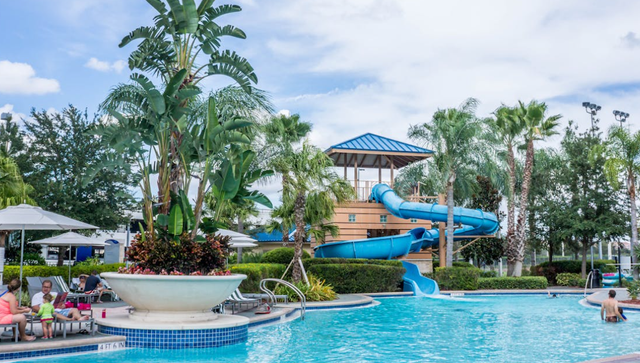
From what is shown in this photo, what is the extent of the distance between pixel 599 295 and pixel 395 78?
38.7 feet

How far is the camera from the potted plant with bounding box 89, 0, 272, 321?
10.9 meters

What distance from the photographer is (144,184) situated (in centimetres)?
1230

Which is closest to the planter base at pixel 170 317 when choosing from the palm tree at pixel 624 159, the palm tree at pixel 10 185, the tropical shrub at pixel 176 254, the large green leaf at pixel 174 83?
the tropical shrub at pixel 176 254

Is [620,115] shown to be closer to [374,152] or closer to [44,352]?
[374,152]

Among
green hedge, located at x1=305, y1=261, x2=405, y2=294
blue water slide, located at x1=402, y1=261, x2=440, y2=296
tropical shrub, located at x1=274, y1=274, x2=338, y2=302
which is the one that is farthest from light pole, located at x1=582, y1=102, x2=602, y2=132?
tropical shrub, located at x1=274, y1=274, x2=338, y2=302

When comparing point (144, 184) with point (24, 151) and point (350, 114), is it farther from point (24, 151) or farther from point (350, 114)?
point (24, 151)

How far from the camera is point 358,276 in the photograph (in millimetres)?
23375

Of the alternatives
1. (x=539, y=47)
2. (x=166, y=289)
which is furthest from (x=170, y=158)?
(x=539, y=47)

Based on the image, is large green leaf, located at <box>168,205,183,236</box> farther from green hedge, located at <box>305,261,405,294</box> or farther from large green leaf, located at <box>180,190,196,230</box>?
green hedge, located at <box>305,261,405,294</box>

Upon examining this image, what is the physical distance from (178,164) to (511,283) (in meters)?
20.8

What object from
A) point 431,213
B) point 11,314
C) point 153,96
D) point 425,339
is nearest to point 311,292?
point 425,339

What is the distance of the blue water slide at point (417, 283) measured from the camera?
81.8ft

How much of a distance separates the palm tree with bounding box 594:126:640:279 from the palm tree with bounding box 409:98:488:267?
629cm

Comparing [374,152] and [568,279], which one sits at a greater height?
[374,152]
